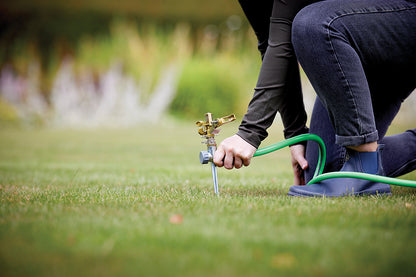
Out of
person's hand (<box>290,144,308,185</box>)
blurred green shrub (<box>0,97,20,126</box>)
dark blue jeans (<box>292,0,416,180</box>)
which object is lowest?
person's hand (<box>290,144,308,185</box>)

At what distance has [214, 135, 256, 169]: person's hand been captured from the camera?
4.54 feet

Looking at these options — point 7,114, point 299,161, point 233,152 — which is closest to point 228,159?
point 233,152

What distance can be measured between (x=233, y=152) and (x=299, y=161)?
42cm

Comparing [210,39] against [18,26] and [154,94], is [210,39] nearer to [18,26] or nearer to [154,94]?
[154,94]

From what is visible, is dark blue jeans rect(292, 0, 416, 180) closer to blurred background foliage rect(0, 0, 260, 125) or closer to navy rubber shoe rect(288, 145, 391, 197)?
navy rubber shoe rect(288, 145, 391, 197)

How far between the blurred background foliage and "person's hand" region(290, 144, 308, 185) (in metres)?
7.48

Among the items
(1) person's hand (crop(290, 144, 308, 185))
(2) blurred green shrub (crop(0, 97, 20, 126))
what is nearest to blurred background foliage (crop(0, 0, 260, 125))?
(2) blurred green shrub (crop(0, 97, 20, 126))

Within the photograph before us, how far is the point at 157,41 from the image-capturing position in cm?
1079

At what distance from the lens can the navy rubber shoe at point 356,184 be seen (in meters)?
1.45

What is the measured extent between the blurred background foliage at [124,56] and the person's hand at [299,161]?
24.5ft

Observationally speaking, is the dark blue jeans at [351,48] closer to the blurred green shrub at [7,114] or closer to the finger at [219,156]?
the finger at [219,156]

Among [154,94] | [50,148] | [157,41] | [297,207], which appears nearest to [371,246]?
[297,207]

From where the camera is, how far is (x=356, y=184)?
147 centimetres

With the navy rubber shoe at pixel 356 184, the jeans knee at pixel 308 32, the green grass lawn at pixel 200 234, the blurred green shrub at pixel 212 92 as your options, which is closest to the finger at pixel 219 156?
the green grass lawn at pixel 200 234
